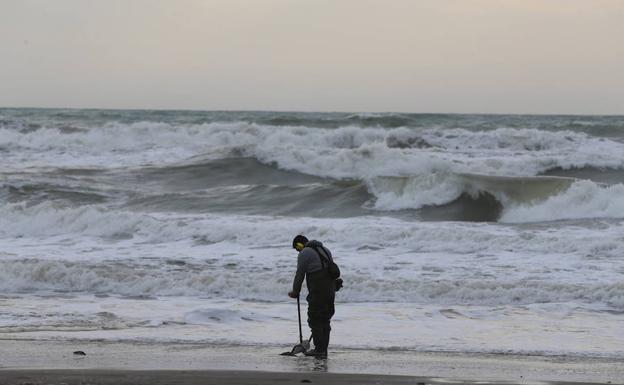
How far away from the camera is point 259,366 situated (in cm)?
788

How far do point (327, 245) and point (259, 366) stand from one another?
8.50m

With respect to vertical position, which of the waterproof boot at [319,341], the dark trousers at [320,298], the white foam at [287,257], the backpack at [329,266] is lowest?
the white foam at [287,257]

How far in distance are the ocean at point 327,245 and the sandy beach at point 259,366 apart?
1.62ft

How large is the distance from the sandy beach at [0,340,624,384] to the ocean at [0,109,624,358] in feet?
1.62

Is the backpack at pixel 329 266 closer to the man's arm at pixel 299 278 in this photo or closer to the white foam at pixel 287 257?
the man's arm at pixel 299 278

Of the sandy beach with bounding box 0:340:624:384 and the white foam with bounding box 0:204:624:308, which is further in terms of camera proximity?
the white foam with bounding box 0:204:624:308

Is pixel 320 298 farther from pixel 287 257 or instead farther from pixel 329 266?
pixel 287 257

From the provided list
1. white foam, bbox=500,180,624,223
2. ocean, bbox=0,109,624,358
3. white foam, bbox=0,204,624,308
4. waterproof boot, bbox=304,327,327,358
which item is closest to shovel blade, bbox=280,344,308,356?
waterproof boot, bbox=304,327,327,358

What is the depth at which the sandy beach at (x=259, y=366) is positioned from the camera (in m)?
7.23

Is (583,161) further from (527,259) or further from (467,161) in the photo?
(527,259)

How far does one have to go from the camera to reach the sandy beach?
23.7 feet

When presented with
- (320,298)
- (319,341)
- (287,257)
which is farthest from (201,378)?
(287,257)

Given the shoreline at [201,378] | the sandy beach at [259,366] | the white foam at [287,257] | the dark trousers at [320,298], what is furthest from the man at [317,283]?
the white foam at [287,257]

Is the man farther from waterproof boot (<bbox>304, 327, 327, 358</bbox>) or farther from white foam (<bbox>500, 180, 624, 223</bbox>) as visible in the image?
white foam (<bbox>500, 180, 624, 223</bbox>)
